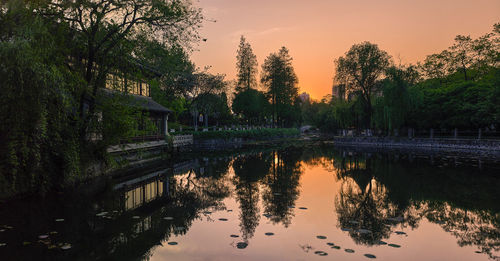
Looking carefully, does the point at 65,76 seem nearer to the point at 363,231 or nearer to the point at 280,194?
the point at 280,194

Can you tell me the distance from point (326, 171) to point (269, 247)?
39.3 ft

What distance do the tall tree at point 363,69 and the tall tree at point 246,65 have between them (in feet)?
64.5

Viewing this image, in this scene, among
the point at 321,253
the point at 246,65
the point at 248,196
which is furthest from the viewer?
the point at 246,65

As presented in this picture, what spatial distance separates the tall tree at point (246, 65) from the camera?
5956cm

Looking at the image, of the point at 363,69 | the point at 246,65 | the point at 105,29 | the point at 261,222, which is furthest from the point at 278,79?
the point at 261,222

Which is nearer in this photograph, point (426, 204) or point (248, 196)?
point (426, 204)

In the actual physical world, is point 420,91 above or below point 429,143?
above

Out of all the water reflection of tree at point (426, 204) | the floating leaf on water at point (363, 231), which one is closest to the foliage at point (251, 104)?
the water reflection of tree at point (426, 204)

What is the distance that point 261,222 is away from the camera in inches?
304

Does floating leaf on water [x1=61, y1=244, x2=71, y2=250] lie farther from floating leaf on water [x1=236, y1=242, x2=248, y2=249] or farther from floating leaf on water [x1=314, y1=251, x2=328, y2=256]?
floating leaf on water [x1=314, y1=251, x2=328, y2=256]

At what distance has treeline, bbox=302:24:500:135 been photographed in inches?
1414

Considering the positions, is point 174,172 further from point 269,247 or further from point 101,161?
point 269,247

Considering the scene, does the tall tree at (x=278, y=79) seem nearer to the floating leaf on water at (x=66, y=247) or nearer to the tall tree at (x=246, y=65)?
the tall tree at (x=246, y=65)

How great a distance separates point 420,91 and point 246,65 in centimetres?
3202
